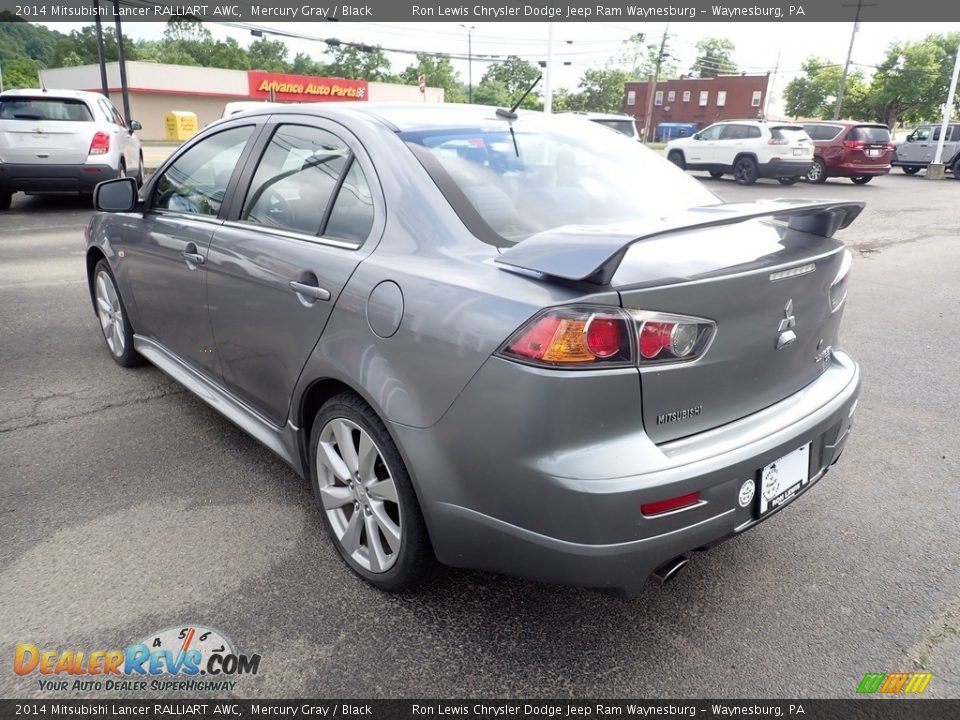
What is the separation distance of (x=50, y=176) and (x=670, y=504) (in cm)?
1154

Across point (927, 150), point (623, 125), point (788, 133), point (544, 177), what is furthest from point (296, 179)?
point (927, 150)

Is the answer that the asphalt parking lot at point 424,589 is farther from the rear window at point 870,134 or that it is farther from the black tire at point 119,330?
the rear window at point 870,134

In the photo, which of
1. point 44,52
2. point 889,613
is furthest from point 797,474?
point 44,52

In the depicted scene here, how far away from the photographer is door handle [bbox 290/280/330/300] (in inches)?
94.7

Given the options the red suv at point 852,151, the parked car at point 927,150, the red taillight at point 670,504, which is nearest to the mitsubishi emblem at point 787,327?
the red taillight at point 670,504

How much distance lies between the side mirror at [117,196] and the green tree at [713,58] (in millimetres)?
105343

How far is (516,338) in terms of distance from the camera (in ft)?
6.05

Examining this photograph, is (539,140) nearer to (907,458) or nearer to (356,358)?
(356,358)

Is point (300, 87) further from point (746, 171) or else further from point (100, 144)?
point (100, 144)

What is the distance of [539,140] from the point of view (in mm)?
2869

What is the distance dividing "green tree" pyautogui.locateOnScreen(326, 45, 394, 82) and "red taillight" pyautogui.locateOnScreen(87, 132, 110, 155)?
84.8 m

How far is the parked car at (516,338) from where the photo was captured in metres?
1.84

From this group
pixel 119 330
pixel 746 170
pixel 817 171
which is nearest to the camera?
pixel 119 330

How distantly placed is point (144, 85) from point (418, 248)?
48263 millimetres
